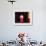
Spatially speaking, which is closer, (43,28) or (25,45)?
(25,45)

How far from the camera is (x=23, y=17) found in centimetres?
A: 487

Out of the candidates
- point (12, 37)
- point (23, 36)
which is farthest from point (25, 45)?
point (12, 37)

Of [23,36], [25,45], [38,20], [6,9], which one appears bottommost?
[25,45]

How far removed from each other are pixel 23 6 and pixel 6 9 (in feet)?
2.03

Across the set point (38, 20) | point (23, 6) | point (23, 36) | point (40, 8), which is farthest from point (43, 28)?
point (23, 36)

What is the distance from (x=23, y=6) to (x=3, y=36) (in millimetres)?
1294

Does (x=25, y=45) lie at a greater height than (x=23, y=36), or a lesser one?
lesser

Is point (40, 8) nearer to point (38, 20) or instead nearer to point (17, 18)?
point (38, 20)

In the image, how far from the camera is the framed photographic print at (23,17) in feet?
15.8

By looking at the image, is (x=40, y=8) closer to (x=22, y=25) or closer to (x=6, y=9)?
(x=22, y=25)

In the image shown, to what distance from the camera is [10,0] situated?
4816mm

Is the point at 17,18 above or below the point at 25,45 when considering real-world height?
above

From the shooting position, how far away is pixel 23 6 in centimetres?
484

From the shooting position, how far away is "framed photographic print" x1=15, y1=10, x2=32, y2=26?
15.8 feet
